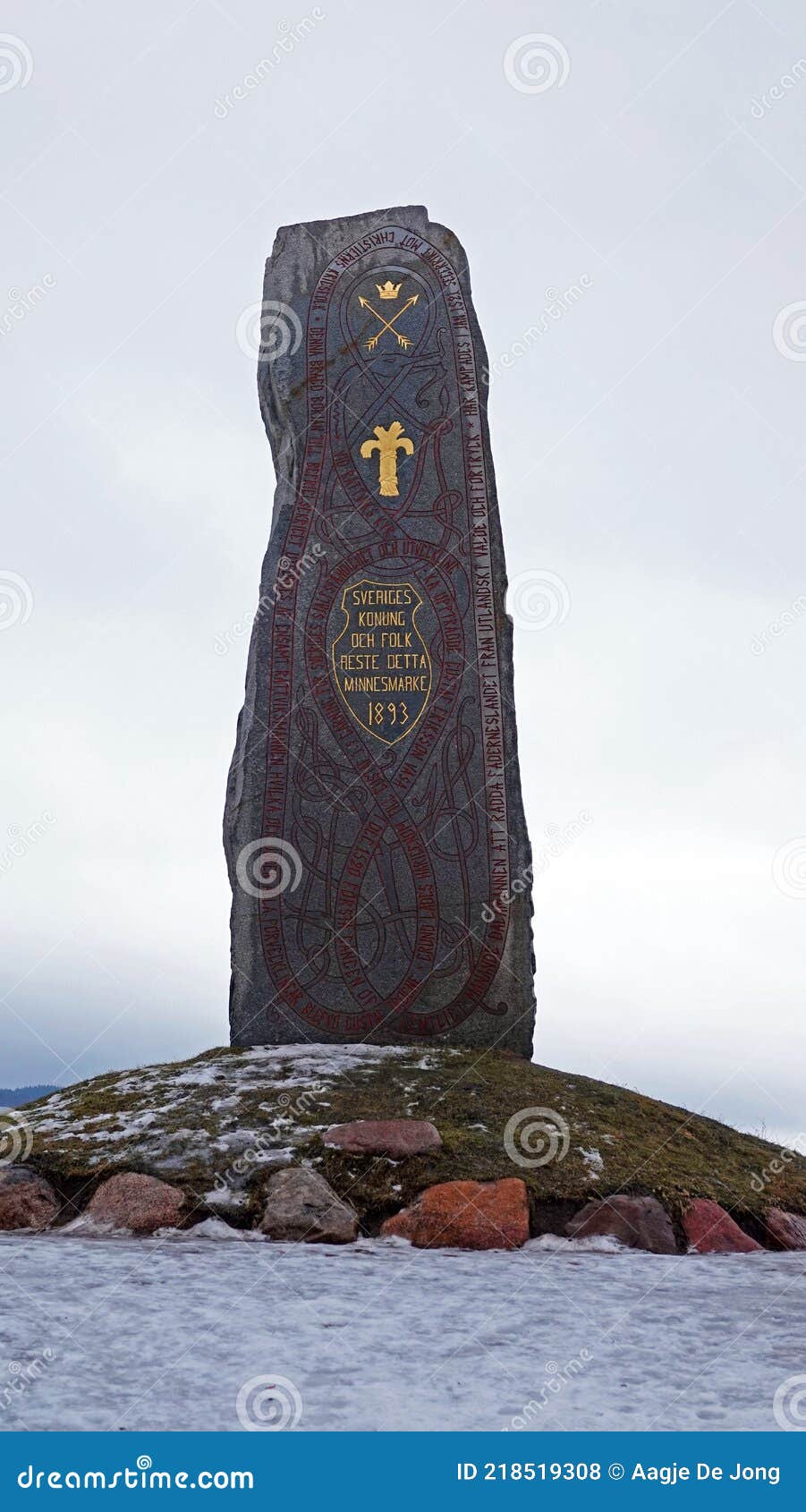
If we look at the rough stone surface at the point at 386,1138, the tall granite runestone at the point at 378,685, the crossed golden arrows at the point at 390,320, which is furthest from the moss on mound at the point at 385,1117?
the crossed golden arrows at the point at 390,320

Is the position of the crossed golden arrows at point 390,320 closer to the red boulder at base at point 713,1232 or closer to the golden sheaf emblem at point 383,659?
the golden sheaf emblem at point 383,659

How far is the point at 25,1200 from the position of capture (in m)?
5.77

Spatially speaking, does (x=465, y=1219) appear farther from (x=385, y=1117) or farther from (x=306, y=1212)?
(x=385, y=1117)

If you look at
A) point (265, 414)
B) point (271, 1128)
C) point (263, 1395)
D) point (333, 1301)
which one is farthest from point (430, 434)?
point (263, 1395)

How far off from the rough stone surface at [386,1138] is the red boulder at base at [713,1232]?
124 centimetres

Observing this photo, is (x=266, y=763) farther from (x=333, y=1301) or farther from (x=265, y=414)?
(x=333, y=1301)

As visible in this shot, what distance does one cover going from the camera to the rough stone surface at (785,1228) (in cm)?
619

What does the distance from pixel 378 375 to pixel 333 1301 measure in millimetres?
6911

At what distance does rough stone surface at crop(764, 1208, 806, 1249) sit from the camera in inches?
244

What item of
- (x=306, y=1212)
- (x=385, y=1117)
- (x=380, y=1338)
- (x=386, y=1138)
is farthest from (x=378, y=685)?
(x=380, y=1338)

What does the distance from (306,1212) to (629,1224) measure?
1478mm

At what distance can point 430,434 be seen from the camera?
29.9ft

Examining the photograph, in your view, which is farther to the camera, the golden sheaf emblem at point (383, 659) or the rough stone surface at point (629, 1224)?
the golden sheaf emblem at point (383, 659)

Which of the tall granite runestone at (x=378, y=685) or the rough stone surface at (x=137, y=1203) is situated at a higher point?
the tall granite runestone at (x=378, y=685)
